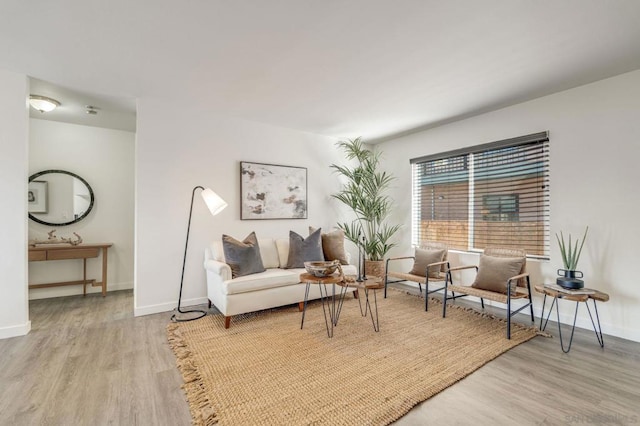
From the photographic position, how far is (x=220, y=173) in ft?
13.3

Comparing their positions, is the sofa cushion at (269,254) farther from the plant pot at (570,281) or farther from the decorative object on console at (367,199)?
the plant pot at (570,281)

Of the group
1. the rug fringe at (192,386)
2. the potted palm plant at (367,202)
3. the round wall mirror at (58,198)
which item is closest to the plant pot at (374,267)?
the potted palm plant at (367,202)

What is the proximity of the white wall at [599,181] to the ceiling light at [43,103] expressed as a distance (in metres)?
5.56

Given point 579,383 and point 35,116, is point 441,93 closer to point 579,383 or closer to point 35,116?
point 579,383

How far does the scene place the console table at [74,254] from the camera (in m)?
3.78

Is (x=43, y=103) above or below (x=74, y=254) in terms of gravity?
above

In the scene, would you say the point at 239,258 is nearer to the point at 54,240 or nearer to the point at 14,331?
the point at 14,331

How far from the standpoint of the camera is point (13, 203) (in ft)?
9.32

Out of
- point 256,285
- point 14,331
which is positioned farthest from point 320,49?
point 14,331

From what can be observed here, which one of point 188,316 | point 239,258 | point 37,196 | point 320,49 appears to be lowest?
point 188,316

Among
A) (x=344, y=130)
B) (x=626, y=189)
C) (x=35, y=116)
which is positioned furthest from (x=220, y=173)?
(x=626, y=189)

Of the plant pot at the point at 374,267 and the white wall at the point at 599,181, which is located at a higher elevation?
the white wall at the point at 599,181

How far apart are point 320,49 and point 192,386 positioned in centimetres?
272

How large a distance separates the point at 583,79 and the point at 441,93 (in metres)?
1.32
